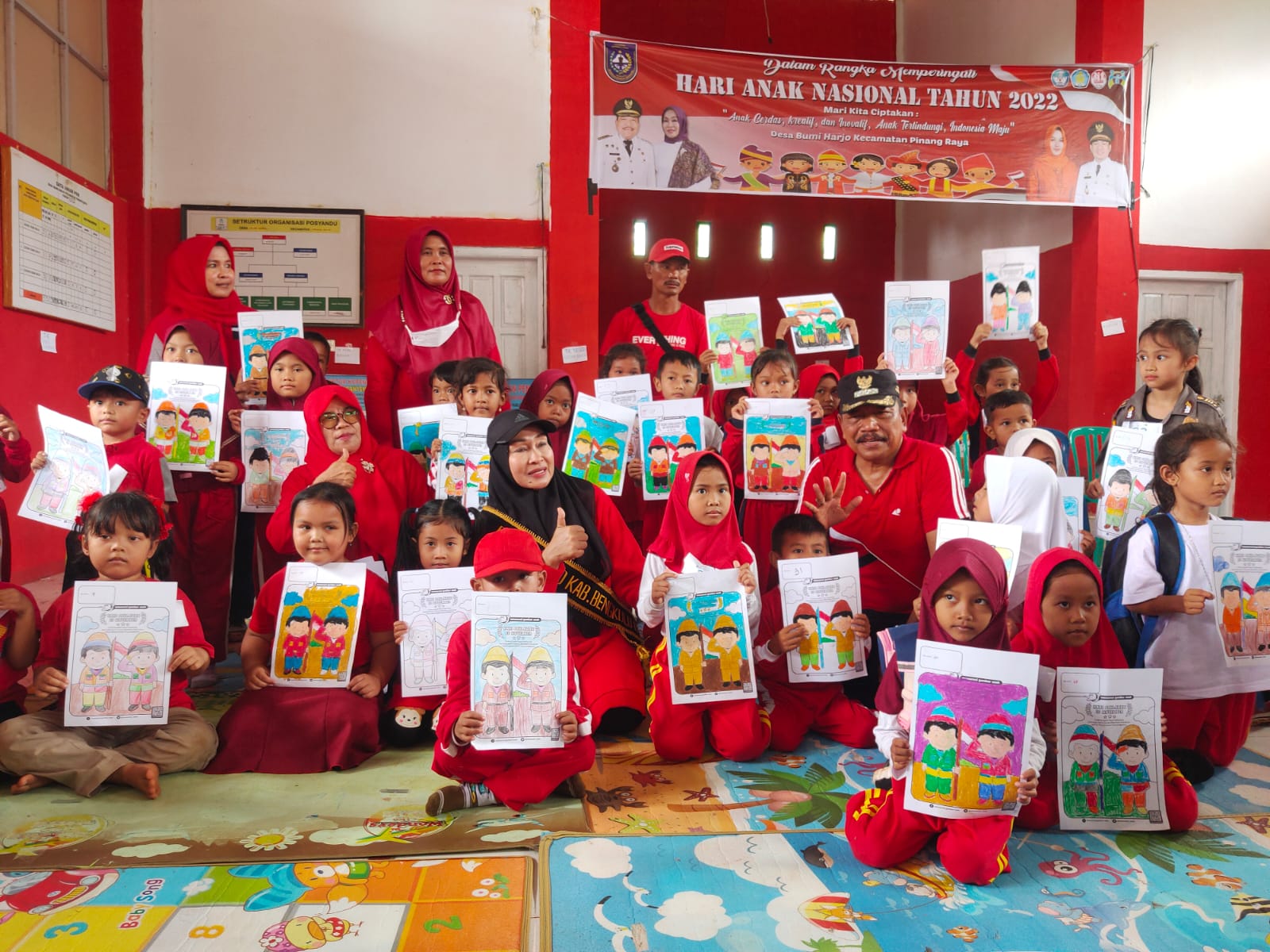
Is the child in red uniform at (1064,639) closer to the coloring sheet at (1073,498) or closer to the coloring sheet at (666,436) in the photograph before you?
the coloring sheet at (1073,498)

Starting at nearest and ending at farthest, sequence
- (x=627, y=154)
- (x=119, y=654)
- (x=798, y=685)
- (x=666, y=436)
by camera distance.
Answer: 1. (x=119, y=654)
2. (x=798, y=685)
3. (x=666, y=436)
4. (x=627, y=154)

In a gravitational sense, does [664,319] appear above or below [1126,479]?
above

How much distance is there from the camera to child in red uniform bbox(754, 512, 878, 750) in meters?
3.29

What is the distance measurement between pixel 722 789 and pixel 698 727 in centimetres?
31

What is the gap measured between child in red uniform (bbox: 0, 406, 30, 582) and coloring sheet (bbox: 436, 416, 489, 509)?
5.23 feet

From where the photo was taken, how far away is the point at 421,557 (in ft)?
11.4

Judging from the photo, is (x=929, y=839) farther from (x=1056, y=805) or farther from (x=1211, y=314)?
(x=1211, y=314)

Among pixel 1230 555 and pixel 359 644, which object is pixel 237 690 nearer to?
pixel 359 644

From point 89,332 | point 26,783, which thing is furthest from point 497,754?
point 89,332

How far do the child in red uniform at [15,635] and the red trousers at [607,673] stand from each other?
1.86 m

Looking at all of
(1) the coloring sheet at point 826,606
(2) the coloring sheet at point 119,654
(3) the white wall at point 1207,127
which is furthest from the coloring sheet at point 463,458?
(3) the white wall at point 1207,127

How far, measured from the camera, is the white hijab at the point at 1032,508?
128 inches

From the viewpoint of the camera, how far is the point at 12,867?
2291 millimetres

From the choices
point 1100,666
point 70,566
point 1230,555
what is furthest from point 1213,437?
point 70,566
